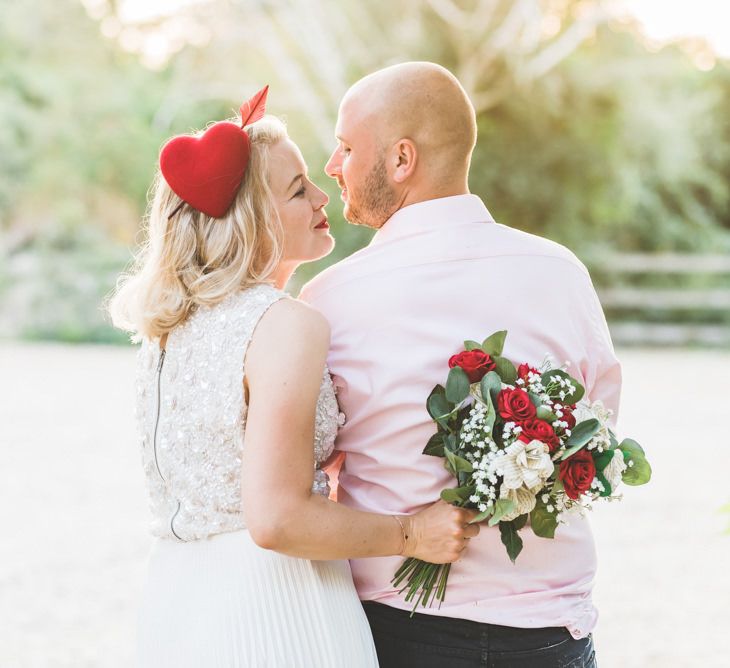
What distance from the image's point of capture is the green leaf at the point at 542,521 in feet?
6.09

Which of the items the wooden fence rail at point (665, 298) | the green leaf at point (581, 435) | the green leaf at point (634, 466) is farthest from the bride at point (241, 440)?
the wooden fence rail at point (665, 298)

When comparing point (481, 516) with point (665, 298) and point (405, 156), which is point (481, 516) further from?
point (665, 298)

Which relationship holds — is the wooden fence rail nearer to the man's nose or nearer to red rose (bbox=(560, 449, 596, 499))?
the man's nose

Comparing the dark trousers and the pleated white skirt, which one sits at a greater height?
the pleated white skirt

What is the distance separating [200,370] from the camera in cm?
189

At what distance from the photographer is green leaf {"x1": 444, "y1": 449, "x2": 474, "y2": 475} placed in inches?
71.4

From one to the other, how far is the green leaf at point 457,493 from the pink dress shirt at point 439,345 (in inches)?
3.2

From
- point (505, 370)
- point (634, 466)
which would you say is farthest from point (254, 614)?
point (634, 466)

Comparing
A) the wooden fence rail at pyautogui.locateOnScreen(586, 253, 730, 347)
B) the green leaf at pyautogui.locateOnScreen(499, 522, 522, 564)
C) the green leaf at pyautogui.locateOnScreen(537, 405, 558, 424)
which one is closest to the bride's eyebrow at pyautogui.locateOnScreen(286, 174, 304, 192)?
the green leaf at pyautogui.locateOnScreen(537, 405, 558, 424)

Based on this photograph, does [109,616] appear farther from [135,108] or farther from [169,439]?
[135,108]

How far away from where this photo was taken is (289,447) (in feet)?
5.65

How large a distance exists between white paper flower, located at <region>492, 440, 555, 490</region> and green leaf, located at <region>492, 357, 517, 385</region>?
0.15 meters

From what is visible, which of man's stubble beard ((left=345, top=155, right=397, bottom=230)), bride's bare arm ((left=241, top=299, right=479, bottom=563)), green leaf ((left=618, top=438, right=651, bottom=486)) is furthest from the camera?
man's stubble beard ((left=345, top=155, right=397, bottom=230))

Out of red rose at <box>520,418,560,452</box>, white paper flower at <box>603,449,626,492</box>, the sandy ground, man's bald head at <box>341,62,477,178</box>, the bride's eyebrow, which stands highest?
man's bald head at <box>341,62,477,178</box>
